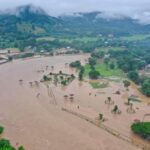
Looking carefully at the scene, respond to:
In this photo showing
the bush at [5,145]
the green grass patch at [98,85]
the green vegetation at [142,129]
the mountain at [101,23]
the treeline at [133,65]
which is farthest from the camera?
the mountain at [101,23]

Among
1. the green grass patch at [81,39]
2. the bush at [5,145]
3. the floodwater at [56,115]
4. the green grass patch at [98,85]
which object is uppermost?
the bush at [5,145]

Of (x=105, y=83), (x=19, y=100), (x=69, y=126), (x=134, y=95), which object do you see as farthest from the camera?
(x=105, y=83)

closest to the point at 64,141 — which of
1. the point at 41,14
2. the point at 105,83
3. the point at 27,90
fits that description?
the point at 27,90

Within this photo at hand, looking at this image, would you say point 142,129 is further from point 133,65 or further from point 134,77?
point 133,65

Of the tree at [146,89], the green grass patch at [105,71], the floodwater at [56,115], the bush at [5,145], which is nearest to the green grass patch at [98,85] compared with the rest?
the floodwater at [56,115]

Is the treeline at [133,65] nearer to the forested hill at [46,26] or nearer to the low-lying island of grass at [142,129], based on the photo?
the low-lying island of grass at [142,129]

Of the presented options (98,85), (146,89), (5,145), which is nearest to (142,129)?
(5,145)

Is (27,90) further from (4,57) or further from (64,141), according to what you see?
(4,57)

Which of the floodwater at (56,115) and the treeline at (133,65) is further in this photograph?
the treeline at (133,65)
